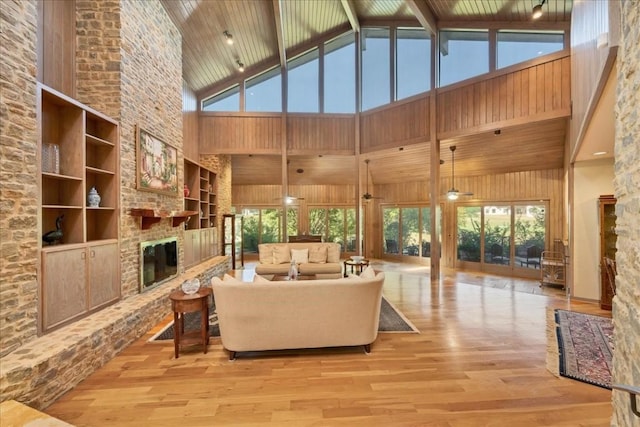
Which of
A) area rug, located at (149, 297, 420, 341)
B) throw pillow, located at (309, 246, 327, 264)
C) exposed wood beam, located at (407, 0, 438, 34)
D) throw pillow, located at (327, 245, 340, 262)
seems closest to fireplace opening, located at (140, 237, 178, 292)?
area rug, located at (149, 297, 420, 341)

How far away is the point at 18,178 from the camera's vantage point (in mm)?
2588

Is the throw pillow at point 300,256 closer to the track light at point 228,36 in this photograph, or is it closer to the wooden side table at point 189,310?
the wooden side table at point 189,310

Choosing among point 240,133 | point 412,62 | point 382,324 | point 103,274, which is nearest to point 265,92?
point 240,133

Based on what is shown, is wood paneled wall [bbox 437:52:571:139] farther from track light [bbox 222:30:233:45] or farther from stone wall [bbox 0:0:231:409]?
stone wall [bbox 0:0:231:409]

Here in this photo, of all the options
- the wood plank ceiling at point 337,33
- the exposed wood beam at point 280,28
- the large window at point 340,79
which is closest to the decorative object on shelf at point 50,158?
the wood plank ceiling at point 337,33

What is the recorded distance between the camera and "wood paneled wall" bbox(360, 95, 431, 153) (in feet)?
23.3

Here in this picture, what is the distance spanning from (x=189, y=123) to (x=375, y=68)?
215 inches

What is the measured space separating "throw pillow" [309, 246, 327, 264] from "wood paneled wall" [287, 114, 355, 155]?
3136 millimetres

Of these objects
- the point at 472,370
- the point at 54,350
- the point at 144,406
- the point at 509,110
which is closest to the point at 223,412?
the point at 144,406

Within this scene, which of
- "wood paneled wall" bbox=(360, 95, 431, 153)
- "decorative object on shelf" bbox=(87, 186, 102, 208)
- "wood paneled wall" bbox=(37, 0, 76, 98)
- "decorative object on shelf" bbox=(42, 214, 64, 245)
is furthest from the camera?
"wood paneled wall" bbox=(360, 95, 431, 153)

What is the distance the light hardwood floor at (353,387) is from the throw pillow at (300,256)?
311 centimetres

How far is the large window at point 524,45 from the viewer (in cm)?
559

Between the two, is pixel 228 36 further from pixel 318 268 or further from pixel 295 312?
pixel 295 312

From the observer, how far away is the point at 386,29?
7902 millimetres
